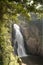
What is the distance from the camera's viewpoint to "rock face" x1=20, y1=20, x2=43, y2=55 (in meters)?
8.26

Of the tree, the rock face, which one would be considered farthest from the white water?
the tree

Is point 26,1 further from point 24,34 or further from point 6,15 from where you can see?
point 24,34

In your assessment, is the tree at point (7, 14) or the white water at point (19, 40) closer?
the tree at point (7, 14)

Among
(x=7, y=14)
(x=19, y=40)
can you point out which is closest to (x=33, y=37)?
(x=19, y=40)

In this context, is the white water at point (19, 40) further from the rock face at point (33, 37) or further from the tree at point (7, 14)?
the tree at point (7, 14)

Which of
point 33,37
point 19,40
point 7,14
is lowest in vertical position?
point 19,40

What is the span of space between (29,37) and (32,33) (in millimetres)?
237

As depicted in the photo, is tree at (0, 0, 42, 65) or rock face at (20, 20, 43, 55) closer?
tree at (0, 0, 42, 65)

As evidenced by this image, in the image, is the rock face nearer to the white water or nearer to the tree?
the white water

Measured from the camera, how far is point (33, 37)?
8.50 meters

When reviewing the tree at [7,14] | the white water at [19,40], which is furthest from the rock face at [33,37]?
the tree at [7,14]

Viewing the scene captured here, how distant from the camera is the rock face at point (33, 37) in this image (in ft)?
27.1

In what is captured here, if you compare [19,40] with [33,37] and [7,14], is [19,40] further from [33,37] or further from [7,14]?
[7,14]

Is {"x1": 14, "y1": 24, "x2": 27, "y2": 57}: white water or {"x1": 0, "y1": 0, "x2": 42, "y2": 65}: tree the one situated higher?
{"x1": 0, "y1": 0, "x2": 42, "y2": 65}: tree
